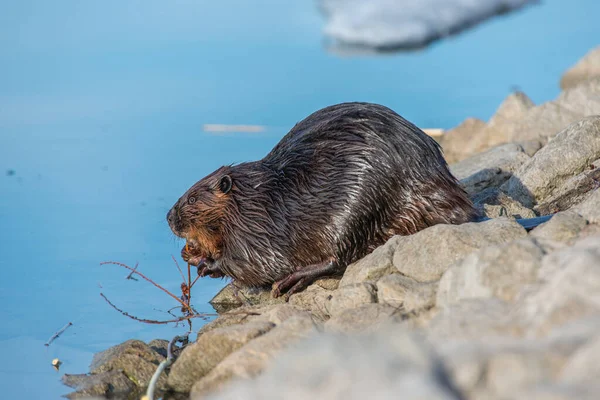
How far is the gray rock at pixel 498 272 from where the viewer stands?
3609 mm

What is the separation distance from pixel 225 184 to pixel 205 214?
0.71 feet

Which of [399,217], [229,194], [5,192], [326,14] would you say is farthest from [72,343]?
[326,14]

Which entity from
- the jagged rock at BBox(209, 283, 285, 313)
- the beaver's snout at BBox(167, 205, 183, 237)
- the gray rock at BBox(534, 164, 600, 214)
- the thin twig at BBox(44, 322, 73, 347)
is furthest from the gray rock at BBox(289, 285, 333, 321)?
the gray rock at BBox(534, 164, 600, 214)

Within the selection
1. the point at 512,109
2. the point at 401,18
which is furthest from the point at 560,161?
the point at 401,18

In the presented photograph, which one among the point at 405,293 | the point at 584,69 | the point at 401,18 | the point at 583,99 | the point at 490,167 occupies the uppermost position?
the point at 401,18

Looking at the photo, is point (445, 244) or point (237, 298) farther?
point (237, 298)

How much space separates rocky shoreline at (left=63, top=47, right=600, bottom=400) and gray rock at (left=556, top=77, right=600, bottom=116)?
849 millimetres

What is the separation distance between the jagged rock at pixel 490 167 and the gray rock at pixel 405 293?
2.46 meters

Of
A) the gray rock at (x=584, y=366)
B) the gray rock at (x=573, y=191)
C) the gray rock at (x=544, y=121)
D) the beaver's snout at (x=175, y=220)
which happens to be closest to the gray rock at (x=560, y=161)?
the gray rock at (x=573, y=191)

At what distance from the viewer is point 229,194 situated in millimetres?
5594

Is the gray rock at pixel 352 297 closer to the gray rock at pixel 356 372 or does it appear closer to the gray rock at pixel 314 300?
the gray rock at pixel 314 300

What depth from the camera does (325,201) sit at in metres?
5.32

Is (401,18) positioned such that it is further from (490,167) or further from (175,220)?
(175,220)

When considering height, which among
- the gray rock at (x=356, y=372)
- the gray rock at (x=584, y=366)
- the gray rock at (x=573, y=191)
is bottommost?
the gray rock at (x=584, y=366)
